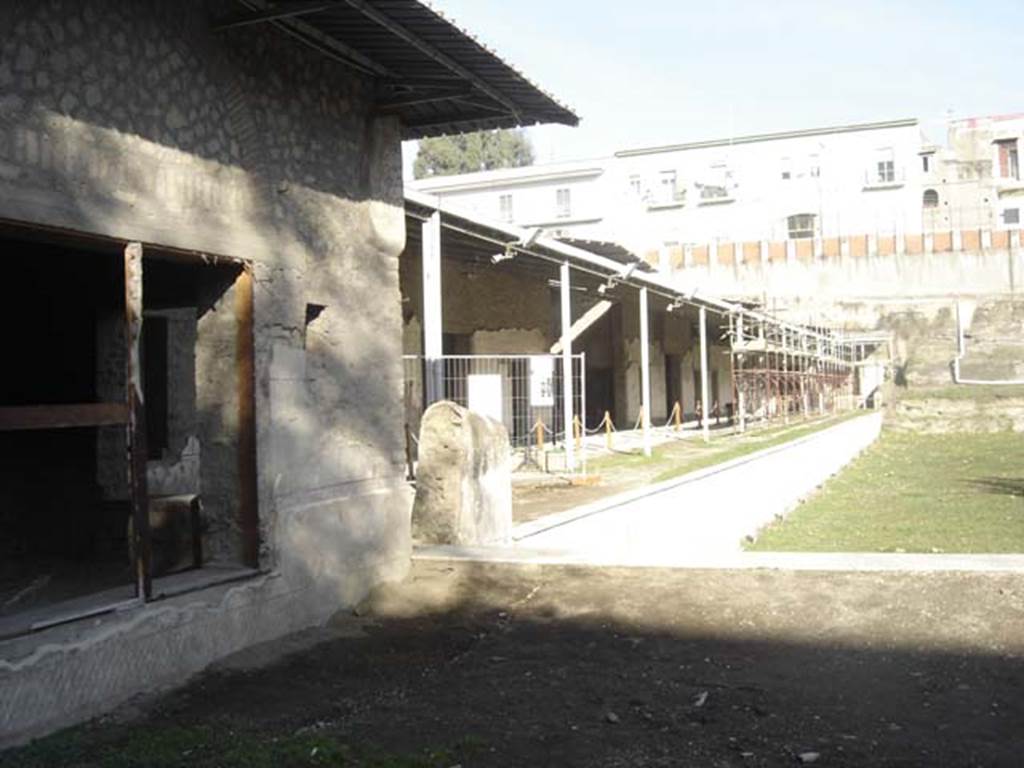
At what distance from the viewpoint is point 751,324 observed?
2934 cm

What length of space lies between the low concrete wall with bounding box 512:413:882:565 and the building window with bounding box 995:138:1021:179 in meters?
50.5

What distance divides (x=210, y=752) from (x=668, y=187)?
56.8 m

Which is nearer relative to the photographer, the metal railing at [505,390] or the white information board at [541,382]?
the metal railing at [505,390]

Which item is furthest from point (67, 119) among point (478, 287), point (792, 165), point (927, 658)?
point (792, 165)

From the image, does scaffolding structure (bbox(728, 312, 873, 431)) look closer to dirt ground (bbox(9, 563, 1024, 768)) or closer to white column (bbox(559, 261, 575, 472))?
white column (bbox(559, 261, 575, 472))

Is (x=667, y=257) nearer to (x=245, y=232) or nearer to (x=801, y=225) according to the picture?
(x=801, y=225)

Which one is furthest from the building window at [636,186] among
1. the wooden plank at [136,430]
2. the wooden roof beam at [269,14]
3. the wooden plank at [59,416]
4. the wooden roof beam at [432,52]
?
the wooden plank at [59,416]

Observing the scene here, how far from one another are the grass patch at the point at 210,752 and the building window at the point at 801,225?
5452 cm

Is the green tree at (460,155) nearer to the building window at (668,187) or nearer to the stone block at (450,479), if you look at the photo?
the building window at (668,187)

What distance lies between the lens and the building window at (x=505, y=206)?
194 feet

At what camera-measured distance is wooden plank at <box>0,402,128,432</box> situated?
4.70 meters

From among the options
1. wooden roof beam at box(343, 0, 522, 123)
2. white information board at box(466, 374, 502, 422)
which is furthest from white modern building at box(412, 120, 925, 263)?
wooden roof beam at box(343, 0, 522, 123)

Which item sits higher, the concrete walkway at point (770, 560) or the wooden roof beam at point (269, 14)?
the wooden roof beam at point (269, 14)

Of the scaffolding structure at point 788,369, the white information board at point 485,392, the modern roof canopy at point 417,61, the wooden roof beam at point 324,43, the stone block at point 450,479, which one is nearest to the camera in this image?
the modern roof canopy at point 417,61
